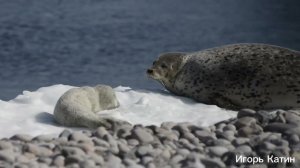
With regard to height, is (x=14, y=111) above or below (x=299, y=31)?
above

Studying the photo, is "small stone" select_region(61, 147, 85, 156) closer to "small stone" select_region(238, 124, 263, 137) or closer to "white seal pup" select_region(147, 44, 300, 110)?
"small stone" select_region(238, 124, 263, 137)

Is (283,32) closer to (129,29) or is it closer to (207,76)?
(129,29)

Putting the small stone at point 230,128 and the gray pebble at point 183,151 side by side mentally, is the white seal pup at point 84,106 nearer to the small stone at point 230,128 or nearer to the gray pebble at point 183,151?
the small stone at point 230,128

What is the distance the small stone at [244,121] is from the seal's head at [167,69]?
6.62 feet

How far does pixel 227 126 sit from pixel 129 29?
14269 millimetres

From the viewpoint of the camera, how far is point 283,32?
2102cm

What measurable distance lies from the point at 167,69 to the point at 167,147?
2733 mm

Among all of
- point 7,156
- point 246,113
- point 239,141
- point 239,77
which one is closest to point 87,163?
point 7,156

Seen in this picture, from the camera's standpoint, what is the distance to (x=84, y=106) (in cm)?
594

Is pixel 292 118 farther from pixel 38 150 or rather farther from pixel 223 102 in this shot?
pixel 38 150

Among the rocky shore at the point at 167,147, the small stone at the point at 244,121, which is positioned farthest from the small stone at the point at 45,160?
the small stone at the point at 244,121

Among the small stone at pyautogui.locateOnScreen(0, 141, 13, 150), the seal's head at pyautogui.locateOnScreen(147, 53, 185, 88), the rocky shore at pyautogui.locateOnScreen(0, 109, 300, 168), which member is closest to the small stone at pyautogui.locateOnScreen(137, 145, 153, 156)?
the rocky shore at pyautogui.locateOnScreen(0, 109, 300, 168)

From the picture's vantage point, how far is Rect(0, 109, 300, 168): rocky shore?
4.33 meters

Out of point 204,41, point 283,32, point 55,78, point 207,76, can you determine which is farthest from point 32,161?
point 283,32
